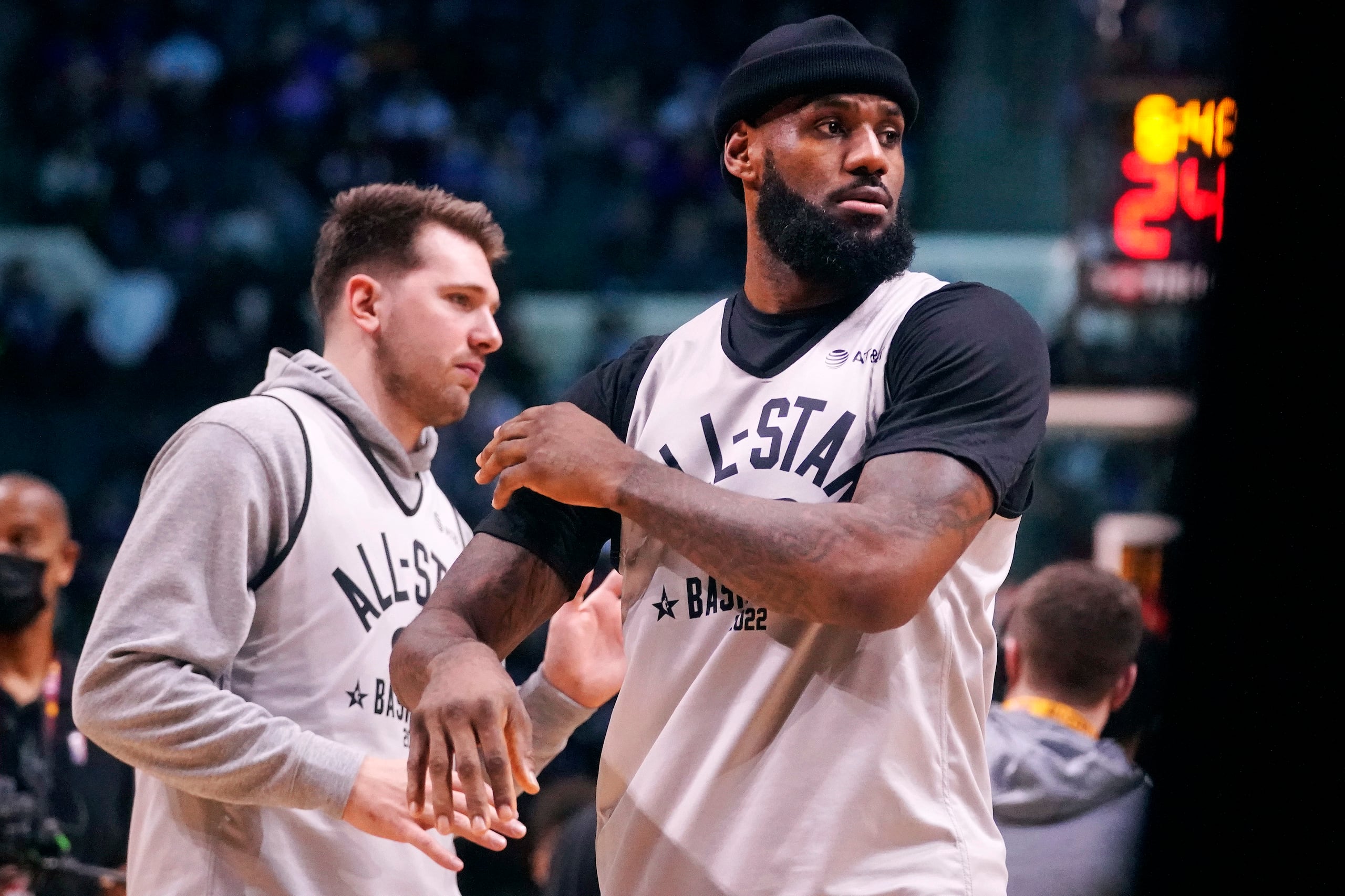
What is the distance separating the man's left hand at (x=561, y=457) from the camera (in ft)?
6.91

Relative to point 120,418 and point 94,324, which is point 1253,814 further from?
point 94,324

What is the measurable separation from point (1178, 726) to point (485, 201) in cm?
1170

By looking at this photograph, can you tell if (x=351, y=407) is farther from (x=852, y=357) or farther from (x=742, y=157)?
(x=852, y=357)

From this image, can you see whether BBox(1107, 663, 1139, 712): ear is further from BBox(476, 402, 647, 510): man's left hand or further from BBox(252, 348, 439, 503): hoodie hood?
BBox(476, 402, 647, 510): man's left hand

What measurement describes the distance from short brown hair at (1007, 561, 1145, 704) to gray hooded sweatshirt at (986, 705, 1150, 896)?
0.73 feet

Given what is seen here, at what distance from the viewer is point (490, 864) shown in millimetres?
8430

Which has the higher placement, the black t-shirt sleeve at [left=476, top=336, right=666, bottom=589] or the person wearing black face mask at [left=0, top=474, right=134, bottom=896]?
the black t-shirt sleeve at [left=476, top=336, right=666, bottom=589]

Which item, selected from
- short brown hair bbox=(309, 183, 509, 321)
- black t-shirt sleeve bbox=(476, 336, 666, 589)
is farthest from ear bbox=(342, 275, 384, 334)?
black t-shirt sleeve bbox=(476, 336, 666, 589)

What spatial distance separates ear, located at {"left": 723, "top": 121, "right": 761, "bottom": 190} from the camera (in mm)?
2568

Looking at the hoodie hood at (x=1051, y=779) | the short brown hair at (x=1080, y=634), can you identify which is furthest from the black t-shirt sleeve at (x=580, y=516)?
the short brown hair at (x=1080, y=634)

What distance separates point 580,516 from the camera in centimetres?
247

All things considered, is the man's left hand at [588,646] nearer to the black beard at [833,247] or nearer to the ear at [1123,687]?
the black beard at [833,247]

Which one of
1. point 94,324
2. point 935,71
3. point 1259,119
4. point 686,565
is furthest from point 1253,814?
point 935,71

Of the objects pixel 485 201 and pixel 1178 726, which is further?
pixel 485 201
